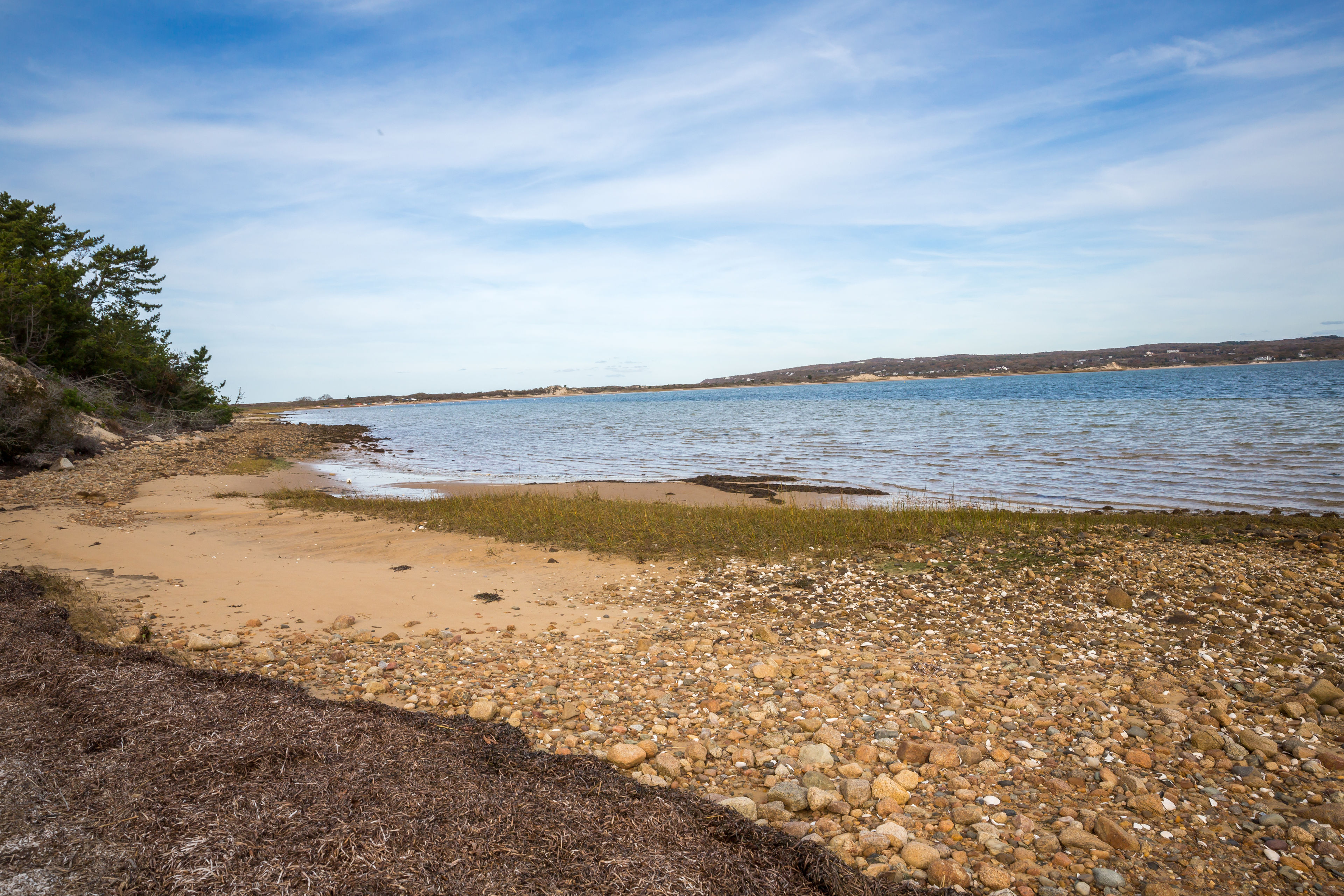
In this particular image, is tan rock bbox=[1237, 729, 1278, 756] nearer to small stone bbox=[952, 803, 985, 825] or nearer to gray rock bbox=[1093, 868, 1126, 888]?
gray rock bbox=[1093, 868, 1126, 888]

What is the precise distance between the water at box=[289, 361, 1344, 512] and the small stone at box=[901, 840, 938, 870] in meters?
13.5

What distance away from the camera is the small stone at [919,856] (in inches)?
143

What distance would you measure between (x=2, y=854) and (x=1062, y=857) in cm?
501

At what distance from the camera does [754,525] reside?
12.7 m

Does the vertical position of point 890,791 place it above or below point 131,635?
below

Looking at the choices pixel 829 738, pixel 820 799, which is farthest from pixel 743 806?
pixel 829 738

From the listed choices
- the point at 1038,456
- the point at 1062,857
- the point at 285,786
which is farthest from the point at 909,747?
the point at 1038,456

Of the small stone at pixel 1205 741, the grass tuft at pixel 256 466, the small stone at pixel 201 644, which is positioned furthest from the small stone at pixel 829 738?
the grass tuft at pixel 256 466

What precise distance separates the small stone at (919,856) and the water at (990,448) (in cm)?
1349

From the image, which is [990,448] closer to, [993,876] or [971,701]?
[971,701]

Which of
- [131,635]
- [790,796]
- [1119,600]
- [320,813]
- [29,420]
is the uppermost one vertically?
[29,420]

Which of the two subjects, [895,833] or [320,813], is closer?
[320,813]

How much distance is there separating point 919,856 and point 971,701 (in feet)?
7.23

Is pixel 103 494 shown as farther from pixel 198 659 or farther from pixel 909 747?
pixel 909 747
